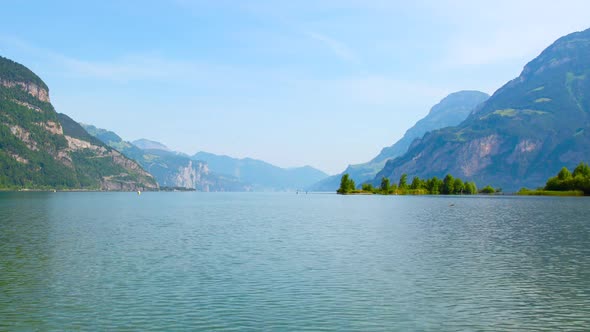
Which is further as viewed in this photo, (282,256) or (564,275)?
(282,256)

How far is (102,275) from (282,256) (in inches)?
821

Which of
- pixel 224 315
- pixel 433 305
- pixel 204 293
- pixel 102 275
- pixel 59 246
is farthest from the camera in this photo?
pixel 59 246

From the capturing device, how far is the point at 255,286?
44219 millimetres

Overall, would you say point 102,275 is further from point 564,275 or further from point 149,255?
point 564,275

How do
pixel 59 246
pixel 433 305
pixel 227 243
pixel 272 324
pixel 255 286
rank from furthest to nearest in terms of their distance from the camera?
pixel 227 243 < pixel 59 246 < pixel 255 286 < pixel 433 305 < pixel 272 324

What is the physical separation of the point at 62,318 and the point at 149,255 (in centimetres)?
2803

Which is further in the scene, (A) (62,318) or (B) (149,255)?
(B) (149,255)

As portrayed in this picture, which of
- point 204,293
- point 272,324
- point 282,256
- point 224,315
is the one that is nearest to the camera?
Answer: point 272,324

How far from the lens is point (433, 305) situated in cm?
3762

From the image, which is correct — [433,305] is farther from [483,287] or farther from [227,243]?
[227,243]

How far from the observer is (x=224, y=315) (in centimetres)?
3475

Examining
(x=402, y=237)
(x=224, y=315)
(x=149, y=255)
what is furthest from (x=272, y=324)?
(x=402, y=237)

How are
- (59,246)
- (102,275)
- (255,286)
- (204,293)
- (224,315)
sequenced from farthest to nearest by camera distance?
(59,246)
(102,275)
(255,286)
(204,293)
(224,315)

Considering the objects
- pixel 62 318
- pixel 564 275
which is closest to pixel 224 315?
pixel 62 318
